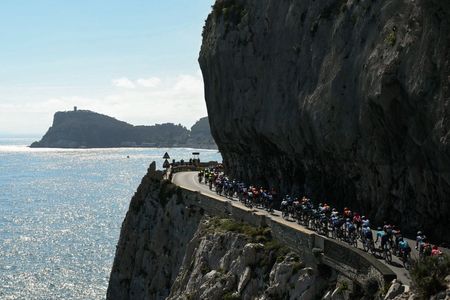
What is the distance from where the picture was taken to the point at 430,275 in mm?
21656

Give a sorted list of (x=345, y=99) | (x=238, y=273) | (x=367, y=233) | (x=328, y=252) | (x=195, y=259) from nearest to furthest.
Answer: (x=328, y=252)
(x=367, y=233)
(x=238, y=273)
(x=345, y=99)
(x=195, y=259)

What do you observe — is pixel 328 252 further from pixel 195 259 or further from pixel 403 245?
pixel 195 259

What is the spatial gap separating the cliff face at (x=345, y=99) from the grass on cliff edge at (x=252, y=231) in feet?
26.3

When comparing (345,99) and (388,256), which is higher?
(345,99)

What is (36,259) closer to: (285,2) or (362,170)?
(285,2)

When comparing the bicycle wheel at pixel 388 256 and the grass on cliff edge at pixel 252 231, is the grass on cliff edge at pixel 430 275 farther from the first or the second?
the grass on cliff edge at pixel 252 231

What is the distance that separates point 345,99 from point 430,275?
22090mm

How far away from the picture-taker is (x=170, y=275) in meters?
56.6

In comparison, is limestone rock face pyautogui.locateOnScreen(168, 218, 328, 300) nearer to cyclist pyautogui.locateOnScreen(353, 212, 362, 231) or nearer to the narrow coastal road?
the narrow coastal road

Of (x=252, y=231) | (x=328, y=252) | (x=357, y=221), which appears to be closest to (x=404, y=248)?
(x=328, y=252)

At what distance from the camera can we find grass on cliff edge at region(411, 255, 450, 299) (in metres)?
21.2

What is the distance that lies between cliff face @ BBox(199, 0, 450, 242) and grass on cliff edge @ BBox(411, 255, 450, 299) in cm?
1000

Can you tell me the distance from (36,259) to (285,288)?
75.4 meters

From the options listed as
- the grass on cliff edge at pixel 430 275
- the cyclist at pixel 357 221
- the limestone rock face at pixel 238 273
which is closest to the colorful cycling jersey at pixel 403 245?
the limestone rock face at pixel 238 273
